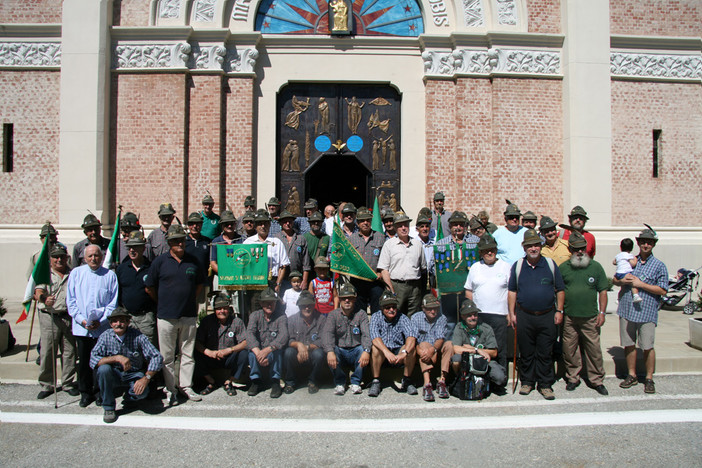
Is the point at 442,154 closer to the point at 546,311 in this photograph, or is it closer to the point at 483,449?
the point at 546,311

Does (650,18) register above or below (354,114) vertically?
above

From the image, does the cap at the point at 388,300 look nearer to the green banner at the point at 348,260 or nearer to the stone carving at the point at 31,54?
the green banner at the point at 348,260

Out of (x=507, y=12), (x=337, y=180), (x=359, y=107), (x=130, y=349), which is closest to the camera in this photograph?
(x=130, y=349)

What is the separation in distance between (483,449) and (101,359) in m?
4.25

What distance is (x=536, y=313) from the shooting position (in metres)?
6.79

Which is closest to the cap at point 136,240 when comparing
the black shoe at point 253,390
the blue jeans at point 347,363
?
the black shoe at point 253,390

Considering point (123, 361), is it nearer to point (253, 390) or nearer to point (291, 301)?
point (253, 390)

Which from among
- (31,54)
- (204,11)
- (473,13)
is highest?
(473,13)

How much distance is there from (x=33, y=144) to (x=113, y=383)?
31.2ft

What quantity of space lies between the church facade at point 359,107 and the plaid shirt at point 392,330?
23.9 feet

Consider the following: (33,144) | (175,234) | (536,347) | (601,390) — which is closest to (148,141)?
(33,144)

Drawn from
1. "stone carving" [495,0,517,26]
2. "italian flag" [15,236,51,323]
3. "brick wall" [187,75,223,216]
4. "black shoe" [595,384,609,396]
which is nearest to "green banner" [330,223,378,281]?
"black shoe" [595,384,609,396]

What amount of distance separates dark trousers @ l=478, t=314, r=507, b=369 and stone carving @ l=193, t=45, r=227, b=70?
31.5 ft

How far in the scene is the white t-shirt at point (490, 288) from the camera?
23.0ft
